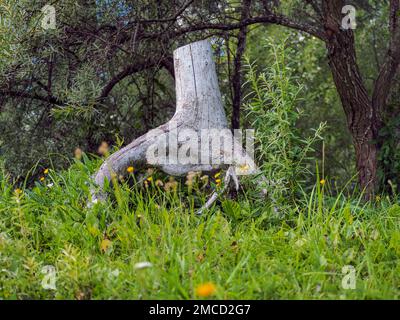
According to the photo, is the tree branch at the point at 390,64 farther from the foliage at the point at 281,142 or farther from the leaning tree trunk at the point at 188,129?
the foliage at the point at 281,142

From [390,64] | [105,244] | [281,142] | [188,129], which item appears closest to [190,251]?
[105,244]

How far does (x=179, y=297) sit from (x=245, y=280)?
0.40 metres

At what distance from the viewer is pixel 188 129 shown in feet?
15.6

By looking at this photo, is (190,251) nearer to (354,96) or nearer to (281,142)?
(281,142)

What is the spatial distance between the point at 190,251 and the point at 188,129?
1756 millimetres

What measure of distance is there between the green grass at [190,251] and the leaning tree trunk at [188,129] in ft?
1.00

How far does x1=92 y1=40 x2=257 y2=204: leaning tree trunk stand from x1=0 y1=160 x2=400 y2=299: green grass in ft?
1.00

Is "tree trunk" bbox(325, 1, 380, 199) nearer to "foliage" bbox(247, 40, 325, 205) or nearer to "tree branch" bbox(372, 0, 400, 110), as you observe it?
"tree branch" bbox(372, 0, 400, 110)

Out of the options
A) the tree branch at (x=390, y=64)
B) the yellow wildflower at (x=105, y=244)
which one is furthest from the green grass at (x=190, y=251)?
the tree branch at (x=390, y=64)

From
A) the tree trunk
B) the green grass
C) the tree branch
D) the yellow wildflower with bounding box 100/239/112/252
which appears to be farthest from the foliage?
the tree branch

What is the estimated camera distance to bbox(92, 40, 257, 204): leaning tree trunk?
452cm

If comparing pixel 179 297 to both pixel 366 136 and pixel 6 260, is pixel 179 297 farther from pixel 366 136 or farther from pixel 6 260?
pixel 366 136

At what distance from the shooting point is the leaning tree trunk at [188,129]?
14.8 ft

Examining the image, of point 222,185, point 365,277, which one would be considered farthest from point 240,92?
point 365,277
